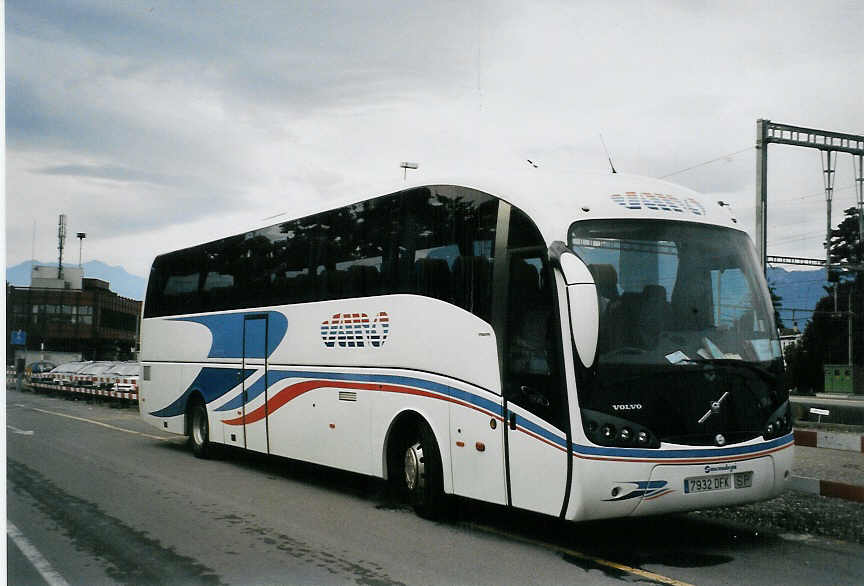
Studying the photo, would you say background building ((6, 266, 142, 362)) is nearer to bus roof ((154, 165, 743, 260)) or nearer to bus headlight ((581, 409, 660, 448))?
bus roof ((154, 165, 743, 260))

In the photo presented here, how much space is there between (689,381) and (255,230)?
26.7ft

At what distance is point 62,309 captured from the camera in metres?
93.1

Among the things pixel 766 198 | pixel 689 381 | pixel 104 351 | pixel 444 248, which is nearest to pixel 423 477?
pixel 444 248

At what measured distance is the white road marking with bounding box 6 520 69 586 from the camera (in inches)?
270

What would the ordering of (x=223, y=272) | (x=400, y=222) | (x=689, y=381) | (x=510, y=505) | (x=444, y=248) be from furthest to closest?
(x=223, y=272) < (x=400, y=222) < (x=444, y=248) < (x=510, y=505) < (x=689, y=381)

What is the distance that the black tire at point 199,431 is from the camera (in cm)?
1520

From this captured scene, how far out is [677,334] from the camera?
7.65 metres

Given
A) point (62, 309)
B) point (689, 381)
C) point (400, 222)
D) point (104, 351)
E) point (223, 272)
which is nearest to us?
point (689, 381)

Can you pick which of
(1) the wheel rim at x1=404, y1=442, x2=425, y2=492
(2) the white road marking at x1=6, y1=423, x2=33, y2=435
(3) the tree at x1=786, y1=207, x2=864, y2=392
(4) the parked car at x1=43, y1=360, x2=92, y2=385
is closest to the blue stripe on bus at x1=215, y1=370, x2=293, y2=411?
(1) the wheel rim at x1=404, y1=442, x2=425, y2=492

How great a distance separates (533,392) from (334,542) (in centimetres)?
224

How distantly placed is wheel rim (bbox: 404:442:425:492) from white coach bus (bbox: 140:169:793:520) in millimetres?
25

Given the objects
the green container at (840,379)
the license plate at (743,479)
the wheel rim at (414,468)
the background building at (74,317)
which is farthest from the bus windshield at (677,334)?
the background building at (74,317)

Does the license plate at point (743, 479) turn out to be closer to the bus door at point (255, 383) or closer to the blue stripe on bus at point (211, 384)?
the bus door at point (255, 383)

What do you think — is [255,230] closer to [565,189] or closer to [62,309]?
[565,189]
